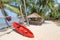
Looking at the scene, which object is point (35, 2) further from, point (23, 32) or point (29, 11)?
point (23, 32)

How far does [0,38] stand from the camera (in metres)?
10.9

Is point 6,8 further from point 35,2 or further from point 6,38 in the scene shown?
point 35,2

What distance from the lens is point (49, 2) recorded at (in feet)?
80.9

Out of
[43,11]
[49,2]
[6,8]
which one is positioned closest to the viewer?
[6,8]

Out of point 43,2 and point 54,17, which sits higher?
point 43,2

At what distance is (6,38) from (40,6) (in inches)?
615

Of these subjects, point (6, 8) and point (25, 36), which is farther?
point (6, 8)

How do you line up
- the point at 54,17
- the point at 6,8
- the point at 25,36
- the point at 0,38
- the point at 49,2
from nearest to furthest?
the point at 0,38, the point at 25,36, the point at 6,8, the point at 49,2, the point at 54,17

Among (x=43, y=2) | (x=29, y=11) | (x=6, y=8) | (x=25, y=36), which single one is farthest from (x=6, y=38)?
(x=29, y=11)

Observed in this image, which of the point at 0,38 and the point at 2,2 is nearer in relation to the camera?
the point at 0,38

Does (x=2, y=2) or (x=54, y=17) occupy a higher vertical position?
(x=2, y=2)

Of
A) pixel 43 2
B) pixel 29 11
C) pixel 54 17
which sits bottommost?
pixel 54 17

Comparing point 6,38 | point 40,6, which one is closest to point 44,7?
point 40,6

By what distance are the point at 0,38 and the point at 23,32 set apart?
234 cm
